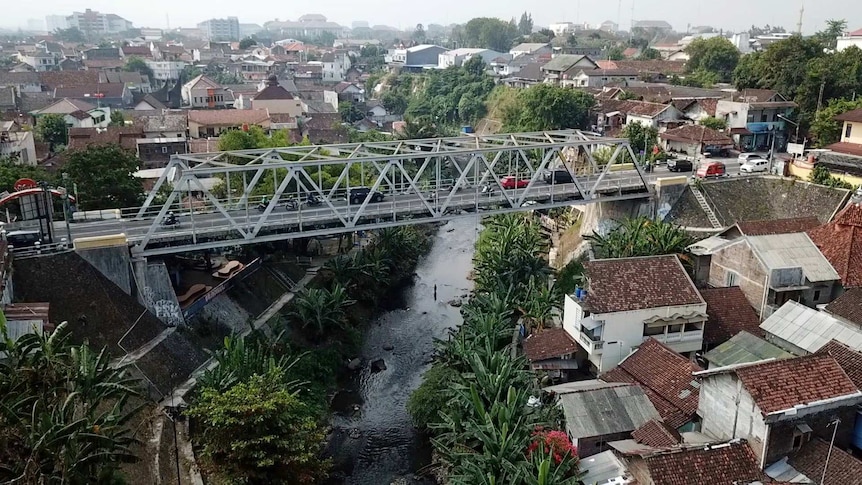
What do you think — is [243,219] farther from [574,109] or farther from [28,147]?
[574,109]

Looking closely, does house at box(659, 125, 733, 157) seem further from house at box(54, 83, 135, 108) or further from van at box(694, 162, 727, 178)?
house at box(54, 83, 135, 108)

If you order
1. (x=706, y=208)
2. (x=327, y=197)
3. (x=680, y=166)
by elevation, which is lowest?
(x=706, y=208)

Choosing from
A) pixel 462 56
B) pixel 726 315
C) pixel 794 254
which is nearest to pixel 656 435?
pixel 726 315

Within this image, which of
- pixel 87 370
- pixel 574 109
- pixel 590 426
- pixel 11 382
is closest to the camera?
pixel 11 382

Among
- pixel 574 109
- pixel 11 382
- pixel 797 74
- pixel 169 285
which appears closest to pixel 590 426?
pixel 11 382

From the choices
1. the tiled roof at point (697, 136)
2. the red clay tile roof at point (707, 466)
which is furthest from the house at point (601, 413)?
the tiled roof at point (697, 136)

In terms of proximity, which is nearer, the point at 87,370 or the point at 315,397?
the point at 87,370

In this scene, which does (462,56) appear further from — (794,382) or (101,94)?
(794,382)

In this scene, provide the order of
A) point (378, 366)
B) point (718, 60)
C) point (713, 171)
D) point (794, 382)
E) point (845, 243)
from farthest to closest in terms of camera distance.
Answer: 1. point (718, 60)
2. point (713, 171)
3. point (378, 366)
4. point (845, 243)
5. point (794, 382)
